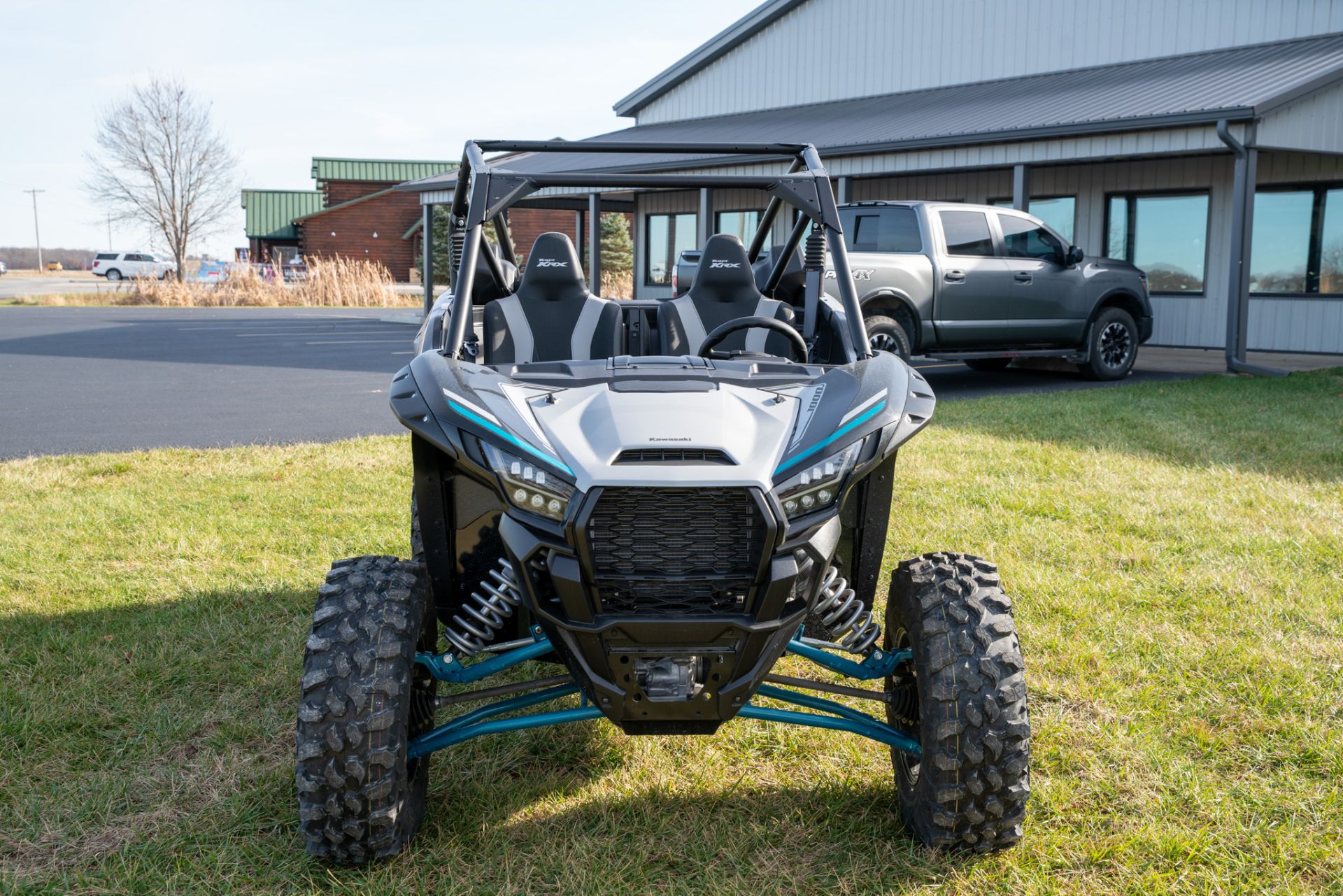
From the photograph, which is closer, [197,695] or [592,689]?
[592,689]

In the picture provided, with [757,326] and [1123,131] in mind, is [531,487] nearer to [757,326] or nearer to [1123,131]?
[757,326]

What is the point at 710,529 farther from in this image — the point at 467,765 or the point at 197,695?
the point at 197,695

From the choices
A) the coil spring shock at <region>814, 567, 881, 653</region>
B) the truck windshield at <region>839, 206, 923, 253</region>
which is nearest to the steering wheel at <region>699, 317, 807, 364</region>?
Answer: the coil spring shock at <region>814, 567, 881, 653</region>

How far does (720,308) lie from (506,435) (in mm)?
2293

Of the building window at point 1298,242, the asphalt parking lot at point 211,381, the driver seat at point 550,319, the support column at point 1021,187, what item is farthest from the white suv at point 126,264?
the driver seat at point 550,319

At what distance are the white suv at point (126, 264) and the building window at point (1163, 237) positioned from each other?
49062mm

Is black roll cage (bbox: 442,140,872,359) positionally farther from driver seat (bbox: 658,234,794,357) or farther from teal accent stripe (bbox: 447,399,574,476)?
teal accent stripe (bbox: 447,399,574,476)

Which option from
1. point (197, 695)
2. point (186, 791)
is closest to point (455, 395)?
point (186, 791)

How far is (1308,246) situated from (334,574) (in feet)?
54.6

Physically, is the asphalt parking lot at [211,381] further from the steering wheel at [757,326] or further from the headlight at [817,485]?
the headlight at [817,485]

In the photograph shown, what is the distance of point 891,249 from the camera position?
40.6ft

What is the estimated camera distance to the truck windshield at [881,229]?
1234 cm

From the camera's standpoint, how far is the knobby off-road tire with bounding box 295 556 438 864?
2.90 meters

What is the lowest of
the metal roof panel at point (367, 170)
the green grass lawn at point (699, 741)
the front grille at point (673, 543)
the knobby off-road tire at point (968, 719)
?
the green grass lawn at point (699, 741)
